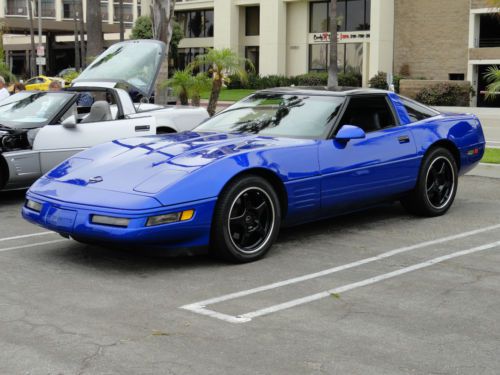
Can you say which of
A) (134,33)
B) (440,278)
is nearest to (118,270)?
(440,278)

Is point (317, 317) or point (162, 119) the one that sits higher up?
point (162, 119)

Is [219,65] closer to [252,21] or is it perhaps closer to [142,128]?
[142,128]

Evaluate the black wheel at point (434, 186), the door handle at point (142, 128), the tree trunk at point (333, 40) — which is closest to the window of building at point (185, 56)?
the tree trunk at point (333, 40)

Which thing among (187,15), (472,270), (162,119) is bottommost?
(472,270)

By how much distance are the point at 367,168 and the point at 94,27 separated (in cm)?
1682

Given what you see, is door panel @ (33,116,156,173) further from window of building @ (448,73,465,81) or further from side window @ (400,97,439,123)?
window of building @ (448,73,465,81)

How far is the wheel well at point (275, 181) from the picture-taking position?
6.71m

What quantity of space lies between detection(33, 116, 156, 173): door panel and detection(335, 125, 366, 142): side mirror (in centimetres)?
385

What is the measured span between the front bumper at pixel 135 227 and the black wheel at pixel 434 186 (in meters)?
2.90

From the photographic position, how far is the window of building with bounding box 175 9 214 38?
6525cm

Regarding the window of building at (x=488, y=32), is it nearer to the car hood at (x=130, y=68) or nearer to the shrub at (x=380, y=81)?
the shrub at (x=380, y=81)

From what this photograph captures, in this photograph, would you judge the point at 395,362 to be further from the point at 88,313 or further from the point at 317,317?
the point at 88,313

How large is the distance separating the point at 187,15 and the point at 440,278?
6277 centimetres

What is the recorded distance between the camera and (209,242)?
6.45 m
